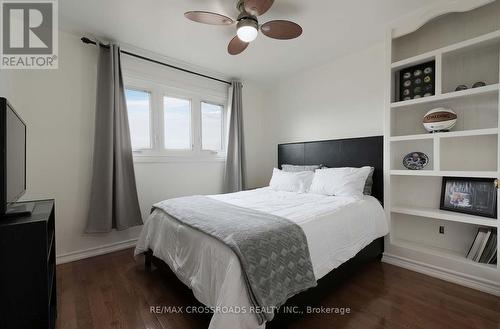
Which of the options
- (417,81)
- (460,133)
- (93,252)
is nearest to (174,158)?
(93,252)

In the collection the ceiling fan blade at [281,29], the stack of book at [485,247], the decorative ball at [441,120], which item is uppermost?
the ceiling fan blade at [281,29]

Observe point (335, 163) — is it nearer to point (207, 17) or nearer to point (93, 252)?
point (207, 17)

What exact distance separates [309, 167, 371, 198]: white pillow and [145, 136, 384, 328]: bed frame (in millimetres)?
258

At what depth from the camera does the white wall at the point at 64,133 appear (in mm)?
2158

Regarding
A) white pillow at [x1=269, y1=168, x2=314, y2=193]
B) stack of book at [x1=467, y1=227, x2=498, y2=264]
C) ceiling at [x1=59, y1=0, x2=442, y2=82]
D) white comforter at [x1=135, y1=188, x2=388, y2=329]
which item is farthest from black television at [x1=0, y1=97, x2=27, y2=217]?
stack of book at [x1=467, y1=227, x2=498, y2=264]

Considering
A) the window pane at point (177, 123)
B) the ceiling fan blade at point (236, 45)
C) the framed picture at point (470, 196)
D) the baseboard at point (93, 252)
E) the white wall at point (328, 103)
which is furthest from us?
the window pane at point (177, 123)

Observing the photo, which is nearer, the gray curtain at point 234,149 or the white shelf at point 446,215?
the white shelf at point 446,215

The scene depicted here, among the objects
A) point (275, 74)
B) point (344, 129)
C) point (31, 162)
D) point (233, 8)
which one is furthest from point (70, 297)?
point (275, 74)

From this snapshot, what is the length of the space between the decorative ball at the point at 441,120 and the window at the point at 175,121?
2.72m

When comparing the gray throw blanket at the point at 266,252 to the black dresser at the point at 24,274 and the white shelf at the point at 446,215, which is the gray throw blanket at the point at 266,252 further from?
the white shelf at the point at 446,215

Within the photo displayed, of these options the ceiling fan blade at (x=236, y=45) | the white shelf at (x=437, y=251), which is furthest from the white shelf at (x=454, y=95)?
the ceiling fan blade at (x=236, y=45)

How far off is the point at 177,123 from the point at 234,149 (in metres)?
0.99

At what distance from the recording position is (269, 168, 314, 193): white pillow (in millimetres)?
2789

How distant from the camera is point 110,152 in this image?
2410 mm
